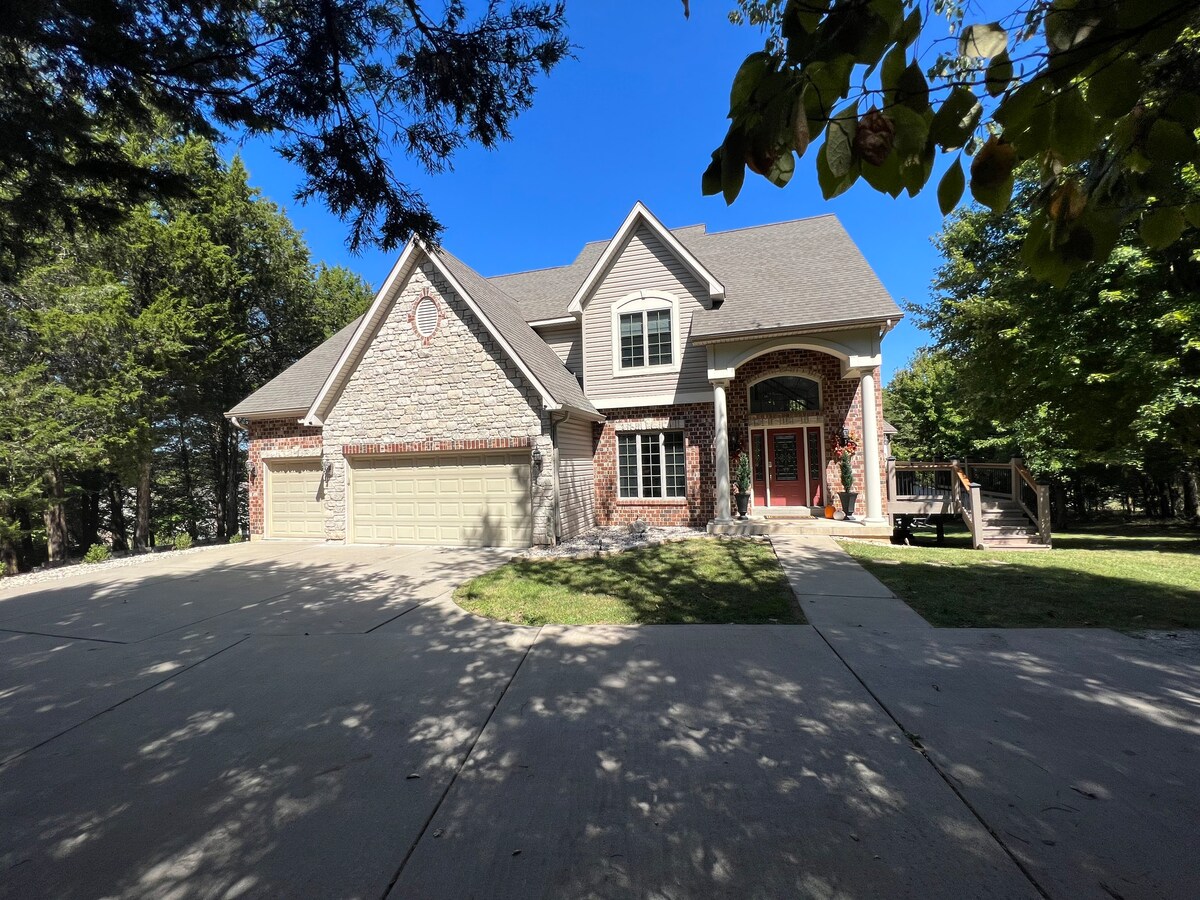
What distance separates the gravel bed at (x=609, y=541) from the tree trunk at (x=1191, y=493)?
16446 mm

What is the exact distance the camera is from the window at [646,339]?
45.1ft

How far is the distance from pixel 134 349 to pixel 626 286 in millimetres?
16917

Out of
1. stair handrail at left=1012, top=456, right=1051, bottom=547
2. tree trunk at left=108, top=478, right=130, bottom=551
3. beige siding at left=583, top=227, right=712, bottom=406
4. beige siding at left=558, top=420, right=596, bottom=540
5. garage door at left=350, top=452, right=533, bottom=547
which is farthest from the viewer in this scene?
tree trunk at left=108, top=478, right=130, bottom=551

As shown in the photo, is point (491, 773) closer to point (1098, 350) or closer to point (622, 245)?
point (622, 245)

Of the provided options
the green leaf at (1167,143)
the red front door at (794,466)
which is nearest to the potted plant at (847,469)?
the red front door at (794,466)

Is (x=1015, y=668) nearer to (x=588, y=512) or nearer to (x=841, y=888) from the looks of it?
(x=841, y=888)

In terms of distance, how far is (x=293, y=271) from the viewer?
23562mm

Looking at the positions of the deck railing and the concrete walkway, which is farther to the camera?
the deck railing

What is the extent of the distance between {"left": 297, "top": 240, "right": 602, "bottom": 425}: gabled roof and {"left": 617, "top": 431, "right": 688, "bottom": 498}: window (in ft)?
4.43

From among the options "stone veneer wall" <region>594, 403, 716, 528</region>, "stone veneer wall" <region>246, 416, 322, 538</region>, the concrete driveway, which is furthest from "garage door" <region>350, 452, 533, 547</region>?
the concrete driveway

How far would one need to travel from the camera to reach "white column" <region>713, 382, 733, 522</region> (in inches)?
483

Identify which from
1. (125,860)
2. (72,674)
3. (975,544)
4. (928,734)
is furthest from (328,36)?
(975,544)

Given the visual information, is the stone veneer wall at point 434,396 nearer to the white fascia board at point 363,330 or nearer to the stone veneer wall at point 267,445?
the white fascia board at point 363,330

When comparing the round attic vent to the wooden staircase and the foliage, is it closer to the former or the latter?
the foliage
